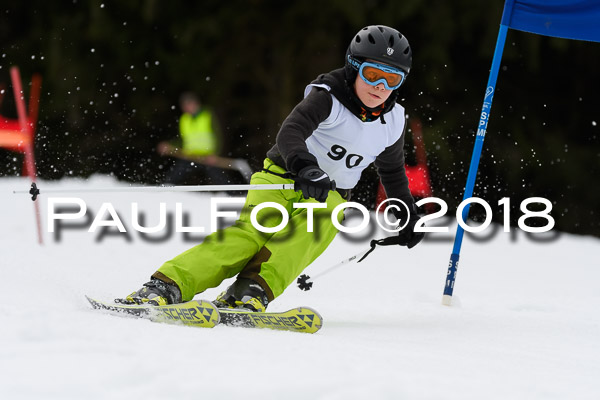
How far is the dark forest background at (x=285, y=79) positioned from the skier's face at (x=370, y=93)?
764 centimetres

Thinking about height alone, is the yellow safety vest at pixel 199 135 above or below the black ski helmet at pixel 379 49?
below

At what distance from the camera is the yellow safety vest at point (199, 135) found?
11203mm

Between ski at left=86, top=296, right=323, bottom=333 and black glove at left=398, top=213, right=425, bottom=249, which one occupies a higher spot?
black glove at left=398, top=213, right=425, bottom=249

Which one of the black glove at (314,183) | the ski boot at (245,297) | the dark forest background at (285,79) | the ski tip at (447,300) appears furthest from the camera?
the dark forest background at (285,79)

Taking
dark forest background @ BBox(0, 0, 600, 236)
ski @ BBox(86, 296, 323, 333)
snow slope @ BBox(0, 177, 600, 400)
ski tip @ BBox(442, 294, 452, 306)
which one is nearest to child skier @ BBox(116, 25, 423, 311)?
ski @ BBox(86, 296, 323, 333)

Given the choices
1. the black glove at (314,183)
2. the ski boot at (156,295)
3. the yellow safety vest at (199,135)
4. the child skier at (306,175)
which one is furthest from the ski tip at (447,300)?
the yellow safety vest at (199,135)

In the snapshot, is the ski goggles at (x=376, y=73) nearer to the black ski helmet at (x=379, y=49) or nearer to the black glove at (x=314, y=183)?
the black ski helmet at (x=379, y=49)

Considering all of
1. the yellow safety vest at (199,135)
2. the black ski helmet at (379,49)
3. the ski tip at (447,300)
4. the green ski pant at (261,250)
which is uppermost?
the black ski helmet at (379,49)

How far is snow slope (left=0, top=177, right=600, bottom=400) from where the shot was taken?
7.30 feet

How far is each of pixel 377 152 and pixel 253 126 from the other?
11213 millimetres

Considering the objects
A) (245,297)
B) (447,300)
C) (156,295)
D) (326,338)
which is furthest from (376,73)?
(447,300)

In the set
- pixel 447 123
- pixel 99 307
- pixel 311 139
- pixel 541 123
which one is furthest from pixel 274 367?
pixel 541 123

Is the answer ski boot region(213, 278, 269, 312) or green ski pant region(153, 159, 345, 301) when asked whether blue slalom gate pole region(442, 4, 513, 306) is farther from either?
ski boot region(213, 278, 269, 312)

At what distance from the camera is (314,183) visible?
11.4 feet
